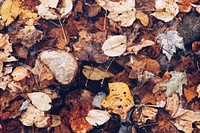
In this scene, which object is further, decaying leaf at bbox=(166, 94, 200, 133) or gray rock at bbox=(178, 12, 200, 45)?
gray rock at bbox=(178, 12, 200, 45)

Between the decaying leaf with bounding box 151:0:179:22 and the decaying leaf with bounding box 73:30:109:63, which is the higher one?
the decaying leaf with bounding box 151:0:179:22

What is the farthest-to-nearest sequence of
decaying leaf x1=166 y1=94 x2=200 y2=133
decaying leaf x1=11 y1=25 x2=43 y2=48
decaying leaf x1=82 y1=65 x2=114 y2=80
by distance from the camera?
1. decaying leaf x1=11 y1=25 x2=43 y2=48
2. decaying leaf x1=82 y1=65 x2=114 y2=80
3. decaying leaf x1=166 y1=94 x2=200 y2=133

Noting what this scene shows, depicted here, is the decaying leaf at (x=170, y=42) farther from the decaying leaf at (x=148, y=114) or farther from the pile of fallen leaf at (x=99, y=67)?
the decaying leaf at (x=148, y=114)

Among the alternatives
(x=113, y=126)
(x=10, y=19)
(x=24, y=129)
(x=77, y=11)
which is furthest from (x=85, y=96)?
(x=10, y=19)

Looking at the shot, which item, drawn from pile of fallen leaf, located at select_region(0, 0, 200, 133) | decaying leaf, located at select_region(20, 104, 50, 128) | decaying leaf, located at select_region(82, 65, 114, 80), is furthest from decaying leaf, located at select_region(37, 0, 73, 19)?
decaying leaf, located at select_region(20, 104, 50, 128)

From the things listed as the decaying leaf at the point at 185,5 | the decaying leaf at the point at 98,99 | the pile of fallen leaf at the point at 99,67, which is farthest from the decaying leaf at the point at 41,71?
the decaying leaf at the point at 185,5

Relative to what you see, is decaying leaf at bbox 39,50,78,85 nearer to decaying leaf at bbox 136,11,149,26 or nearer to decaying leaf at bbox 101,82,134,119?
decaying leaf at bbox 101,82,134,119
